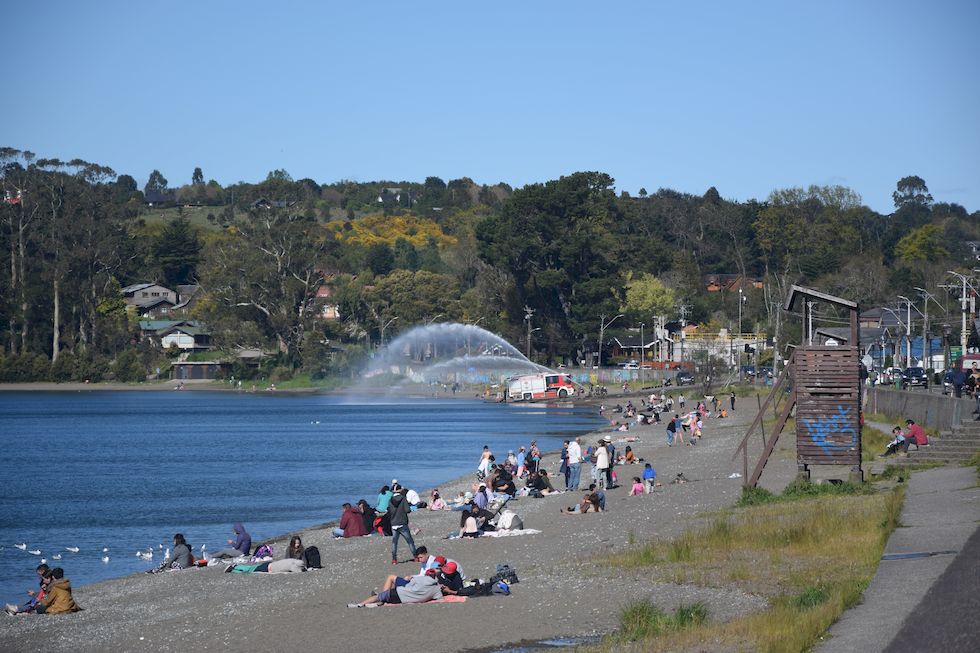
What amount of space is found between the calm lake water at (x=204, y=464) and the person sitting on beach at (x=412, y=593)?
34.1 ft

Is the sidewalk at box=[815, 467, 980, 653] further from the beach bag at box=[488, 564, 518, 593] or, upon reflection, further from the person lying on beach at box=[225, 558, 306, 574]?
the person lying on beach at box=[225, 558, 306, 574]

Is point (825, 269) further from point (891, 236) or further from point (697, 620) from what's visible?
point (697, 620)

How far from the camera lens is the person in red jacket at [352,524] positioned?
31484 mm

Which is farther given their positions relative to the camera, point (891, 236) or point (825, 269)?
→ point (891, 236)

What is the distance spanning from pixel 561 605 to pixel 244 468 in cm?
4289

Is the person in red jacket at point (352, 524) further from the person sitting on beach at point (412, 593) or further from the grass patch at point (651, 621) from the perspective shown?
the grass patch at point (651, 621)

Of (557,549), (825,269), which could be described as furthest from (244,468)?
(825,269)

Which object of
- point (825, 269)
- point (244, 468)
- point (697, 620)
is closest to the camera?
point (697, 620)

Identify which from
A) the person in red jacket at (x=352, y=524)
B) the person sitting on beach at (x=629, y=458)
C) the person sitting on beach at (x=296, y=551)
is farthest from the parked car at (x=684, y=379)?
the person sitting on beach at (x=296, y=551)

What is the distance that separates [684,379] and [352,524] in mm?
87636

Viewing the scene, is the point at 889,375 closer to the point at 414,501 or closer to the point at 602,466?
the point at 602,466

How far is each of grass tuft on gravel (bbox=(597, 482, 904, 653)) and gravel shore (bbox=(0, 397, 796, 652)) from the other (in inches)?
27.0

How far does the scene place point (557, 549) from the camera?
25.1m

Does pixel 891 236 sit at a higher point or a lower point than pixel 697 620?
higher
